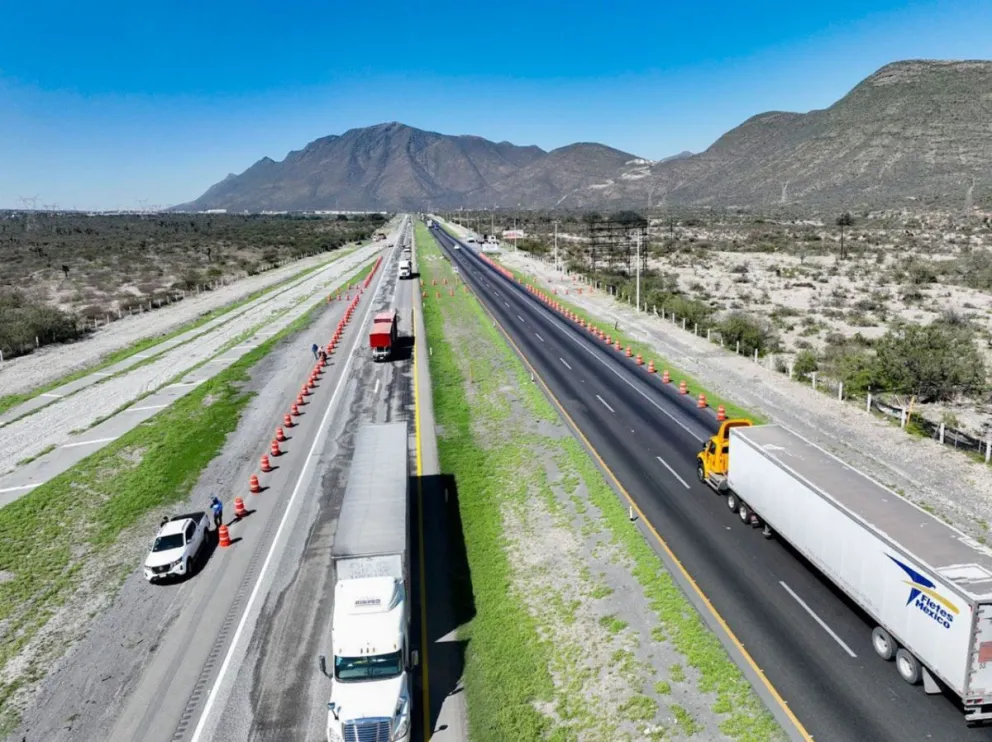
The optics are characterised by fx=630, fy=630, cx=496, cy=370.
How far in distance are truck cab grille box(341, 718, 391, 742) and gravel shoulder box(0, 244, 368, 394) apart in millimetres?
45154

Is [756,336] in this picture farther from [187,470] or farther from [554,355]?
[187,470]

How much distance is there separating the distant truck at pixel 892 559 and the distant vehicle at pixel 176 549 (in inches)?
732

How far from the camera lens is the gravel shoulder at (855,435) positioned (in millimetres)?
22766

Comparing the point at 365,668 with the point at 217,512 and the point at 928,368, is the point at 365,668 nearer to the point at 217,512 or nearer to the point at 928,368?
the point at 217,512

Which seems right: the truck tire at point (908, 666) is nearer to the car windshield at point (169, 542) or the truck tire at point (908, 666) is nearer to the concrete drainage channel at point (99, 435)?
the car windshield at point (169, 542)

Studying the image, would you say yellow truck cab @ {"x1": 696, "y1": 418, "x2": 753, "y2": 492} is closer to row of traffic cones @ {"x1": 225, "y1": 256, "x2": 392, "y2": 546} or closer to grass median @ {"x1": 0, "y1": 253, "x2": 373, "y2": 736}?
row of traffic cones @ {"x1": 225, "y1": 256, "x2": 392, "y2": 546}

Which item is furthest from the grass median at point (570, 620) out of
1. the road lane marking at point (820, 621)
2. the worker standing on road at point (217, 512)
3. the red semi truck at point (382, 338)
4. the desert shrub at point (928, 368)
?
the desert shrub at point (928, 368)

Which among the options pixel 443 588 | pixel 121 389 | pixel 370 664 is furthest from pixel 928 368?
pixel 121 389

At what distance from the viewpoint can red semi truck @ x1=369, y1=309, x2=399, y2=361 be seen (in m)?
46.4

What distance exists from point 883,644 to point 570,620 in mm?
7594

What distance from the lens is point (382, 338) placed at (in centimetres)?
4641

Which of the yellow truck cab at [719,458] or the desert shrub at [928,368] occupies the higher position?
the desert shrub at [928,368]

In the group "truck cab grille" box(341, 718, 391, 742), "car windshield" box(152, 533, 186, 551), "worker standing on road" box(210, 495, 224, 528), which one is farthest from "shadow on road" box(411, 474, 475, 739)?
"car windshield" box(152, 533, 186, 551)

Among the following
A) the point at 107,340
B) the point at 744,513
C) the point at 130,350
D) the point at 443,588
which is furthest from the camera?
the point at 107,340
